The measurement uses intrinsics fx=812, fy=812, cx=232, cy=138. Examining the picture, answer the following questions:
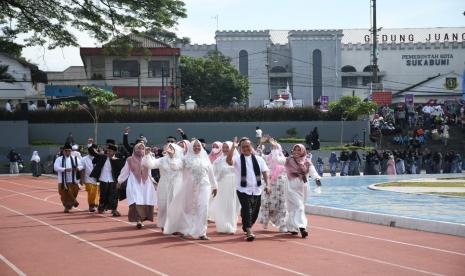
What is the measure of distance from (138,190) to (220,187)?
1.92 meters

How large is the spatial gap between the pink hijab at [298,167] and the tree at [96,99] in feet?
125

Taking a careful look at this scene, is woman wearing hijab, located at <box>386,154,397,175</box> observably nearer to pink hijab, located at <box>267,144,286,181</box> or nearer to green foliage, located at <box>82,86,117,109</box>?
green foliage, located at <box>82,86,117,109</box>

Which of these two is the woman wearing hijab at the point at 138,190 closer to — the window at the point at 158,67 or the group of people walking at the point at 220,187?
the group of people walking at the point at 220,187

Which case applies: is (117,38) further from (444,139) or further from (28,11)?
(444,139)

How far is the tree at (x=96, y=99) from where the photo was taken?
53.8m

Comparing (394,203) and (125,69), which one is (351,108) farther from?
(394,203)

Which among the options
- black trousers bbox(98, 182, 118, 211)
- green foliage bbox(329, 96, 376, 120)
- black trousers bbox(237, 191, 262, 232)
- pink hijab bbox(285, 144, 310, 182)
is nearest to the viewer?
black trousers bbox(237, 191, 262, 232)

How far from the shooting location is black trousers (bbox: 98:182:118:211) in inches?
803

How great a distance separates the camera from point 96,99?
181ft

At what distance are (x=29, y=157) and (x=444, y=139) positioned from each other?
82.6ft

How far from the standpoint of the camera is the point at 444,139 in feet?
158

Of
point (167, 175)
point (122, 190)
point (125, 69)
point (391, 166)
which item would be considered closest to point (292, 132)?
point (391, 166)

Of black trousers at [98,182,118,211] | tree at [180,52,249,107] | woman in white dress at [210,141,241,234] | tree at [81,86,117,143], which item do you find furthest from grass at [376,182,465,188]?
tree at [180,52,249,107]

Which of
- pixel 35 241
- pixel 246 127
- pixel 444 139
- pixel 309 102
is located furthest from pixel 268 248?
pixel 309 102
